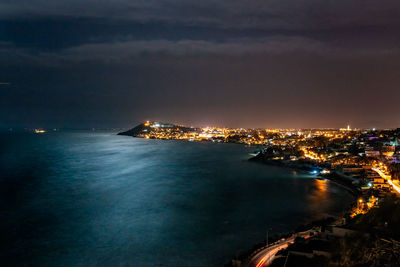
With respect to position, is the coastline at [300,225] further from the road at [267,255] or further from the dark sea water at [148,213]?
the dark sea water at [148,213]

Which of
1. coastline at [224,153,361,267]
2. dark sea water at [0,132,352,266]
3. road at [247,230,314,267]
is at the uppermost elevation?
road at [247,230,314,267]

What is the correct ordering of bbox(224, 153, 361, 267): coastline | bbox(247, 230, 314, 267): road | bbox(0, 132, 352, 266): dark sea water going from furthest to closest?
bbox(0, 132, 352, 266): dark sea water < bbox(224, 153, 361, 267): coastline < bbox(247, 230, 314, 267): road

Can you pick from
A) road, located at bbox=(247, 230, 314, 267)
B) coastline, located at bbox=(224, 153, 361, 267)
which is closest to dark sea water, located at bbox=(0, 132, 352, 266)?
coastline, located at bbox=(224, 153, 361, 267)

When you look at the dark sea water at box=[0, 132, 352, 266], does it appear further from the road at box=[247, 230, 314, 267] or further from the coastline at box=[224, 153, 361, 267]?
the road at box=[247, 230, 314, 267]

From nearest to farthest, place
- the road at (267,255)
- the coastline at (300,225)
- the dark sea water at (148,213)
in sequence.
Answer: the road at (267,255), the coastline at (300,225), the dark sea water at (148,213)

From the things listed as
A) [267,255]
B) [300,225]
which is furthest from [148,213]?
[267,255]

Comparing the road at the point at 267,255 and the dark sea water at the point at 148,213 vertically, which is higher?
the road at the point at 267,255

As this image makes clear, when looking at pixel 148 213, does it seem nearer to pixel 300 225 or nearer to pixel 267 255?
pixel 300 225

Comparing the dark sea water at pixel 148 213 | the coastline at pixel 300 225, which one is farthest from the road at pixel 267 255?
the dark sea water at pixel 148 213
